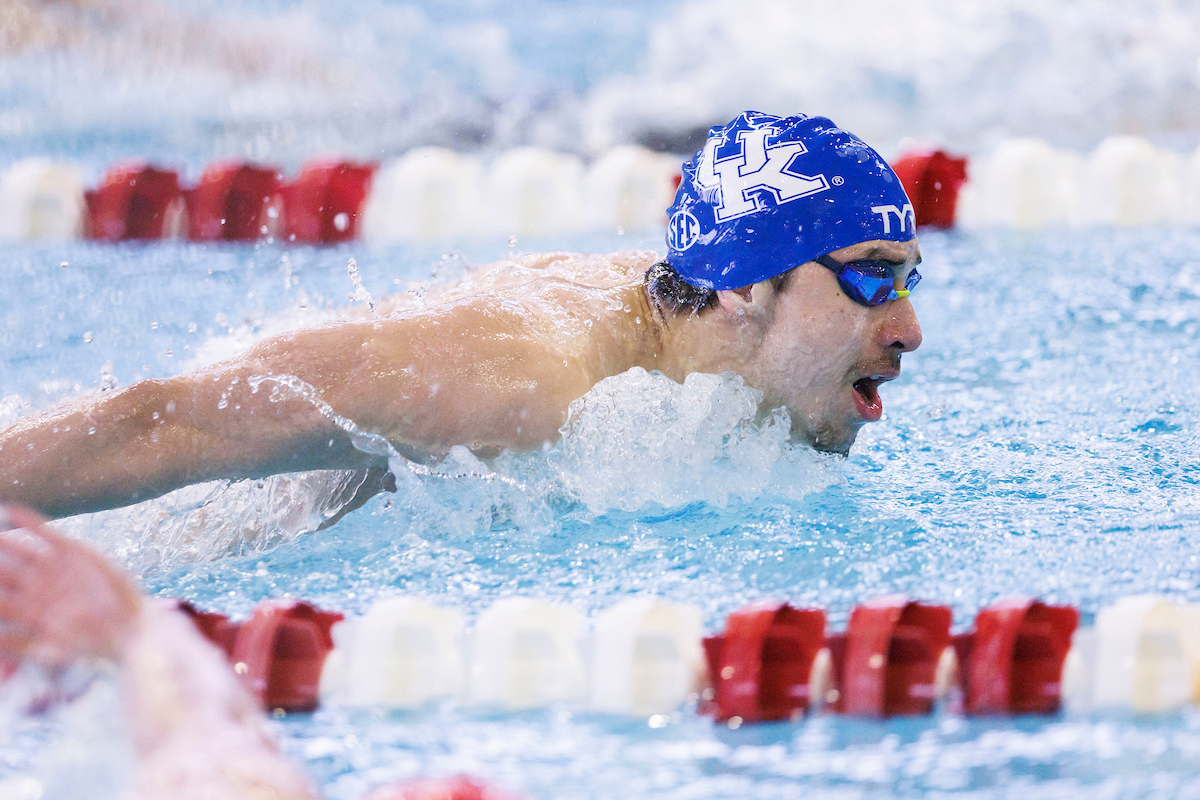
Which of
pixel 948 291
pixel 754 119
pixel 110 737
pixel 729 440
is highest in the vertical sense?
pixel 754 119

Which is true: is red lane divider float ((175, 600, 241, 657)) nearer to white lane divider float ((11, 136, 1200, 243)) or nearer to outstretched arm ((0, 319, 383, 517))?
outstretched arm ((0, 319, 383, 517))

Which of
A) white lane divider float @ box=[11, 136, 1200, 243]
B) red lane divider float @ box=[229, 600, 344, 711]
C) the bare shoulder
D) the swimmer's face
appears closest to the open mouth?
the swimmer's face

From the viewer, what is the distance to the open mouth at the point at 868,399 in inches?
87.5

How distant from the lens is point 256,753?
42.7 inches

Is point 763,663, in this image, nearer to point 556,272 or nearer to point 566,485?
point 566,485

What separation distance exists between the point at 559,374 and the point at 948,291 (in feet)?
7.59

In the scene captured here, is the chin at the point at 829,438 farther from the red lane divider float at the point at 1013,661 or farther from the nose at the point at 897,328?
the red lane divider float at the point at 1013,661

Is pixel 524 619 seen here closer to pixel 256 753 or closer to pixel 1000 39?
pixel 256 753

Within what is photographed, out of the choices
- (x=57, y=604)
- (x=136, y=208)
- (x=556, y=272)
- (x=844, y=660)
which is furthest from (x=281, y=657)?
(x=136, y=208)

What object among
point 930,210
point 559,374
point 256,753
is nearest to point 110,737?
point 256,753

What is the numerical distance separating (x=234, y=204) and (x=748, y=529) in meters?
2.93

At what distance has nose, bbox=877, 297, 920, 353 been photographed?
216 centimetres

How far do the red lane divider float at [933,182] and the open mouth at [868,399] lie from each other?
7.53ft

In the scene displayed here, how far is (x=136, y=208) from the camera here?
4410 mm
